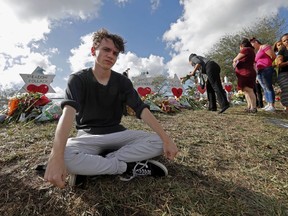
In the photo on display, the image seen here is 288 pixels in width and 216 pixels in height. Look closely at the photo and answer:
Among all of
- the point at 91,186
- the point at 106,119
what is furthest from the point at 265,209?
the point at 106,119

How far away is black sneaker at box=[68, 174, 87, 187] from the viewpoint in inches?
68.9

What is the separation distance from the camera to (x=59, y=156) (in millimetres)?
1471

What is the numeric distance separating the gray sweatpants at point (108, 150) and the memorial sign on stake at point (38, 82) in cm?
448

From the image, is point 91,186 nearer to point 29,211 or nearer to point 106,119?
point 29,211

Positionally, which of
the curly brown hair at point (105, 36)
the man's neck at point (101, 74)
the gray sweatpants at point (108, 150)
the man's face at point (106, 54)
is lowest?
the gray sweatpants at point (108, 150)

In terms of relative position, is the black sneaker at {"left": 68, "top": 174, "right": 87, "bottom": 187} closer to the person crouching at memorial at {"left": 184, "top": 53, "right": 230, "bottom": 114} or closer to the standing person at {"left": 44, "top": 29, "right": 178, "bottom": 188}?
the standing person at {"left": 44, "top": 29, "right": 178, "bottom": 188}

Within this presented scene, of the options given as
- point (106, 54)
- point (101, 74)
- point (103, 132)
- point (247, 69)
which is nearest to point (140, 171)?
point (103, 132)

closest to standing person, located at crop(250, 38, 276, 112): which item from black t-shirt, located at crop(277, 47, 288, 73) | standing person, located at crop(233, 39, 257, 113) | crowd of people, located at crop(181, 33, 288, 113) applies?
crowd of people, located at crop(181, 33, 288, 113)

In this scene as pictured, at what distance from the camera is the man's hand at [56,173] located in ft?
4.52

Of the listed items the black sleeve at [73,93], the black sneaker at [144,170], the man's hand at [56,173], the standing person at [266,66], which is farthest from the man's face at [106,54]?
the standing person at [266,66]

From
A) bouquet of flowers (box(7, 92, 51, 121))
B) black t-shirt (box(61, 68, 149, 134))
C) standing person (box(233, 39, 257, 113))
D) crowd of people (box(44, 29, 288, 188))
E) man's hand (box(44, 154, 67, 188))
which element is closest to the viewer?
man's hand (box(44, 154, 67, 188))

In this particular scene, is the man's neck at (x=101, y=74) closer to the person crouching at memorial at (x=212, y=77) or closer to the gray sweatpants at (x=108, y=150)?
the gray sweatpants at (x=108, y=150)

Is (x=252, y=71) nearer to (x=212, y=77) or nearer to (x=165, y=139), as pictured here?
(x=212, y=77)

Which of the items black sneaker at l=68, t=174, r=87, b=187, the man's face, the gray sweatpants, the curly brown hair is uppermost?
the curly brown hair
